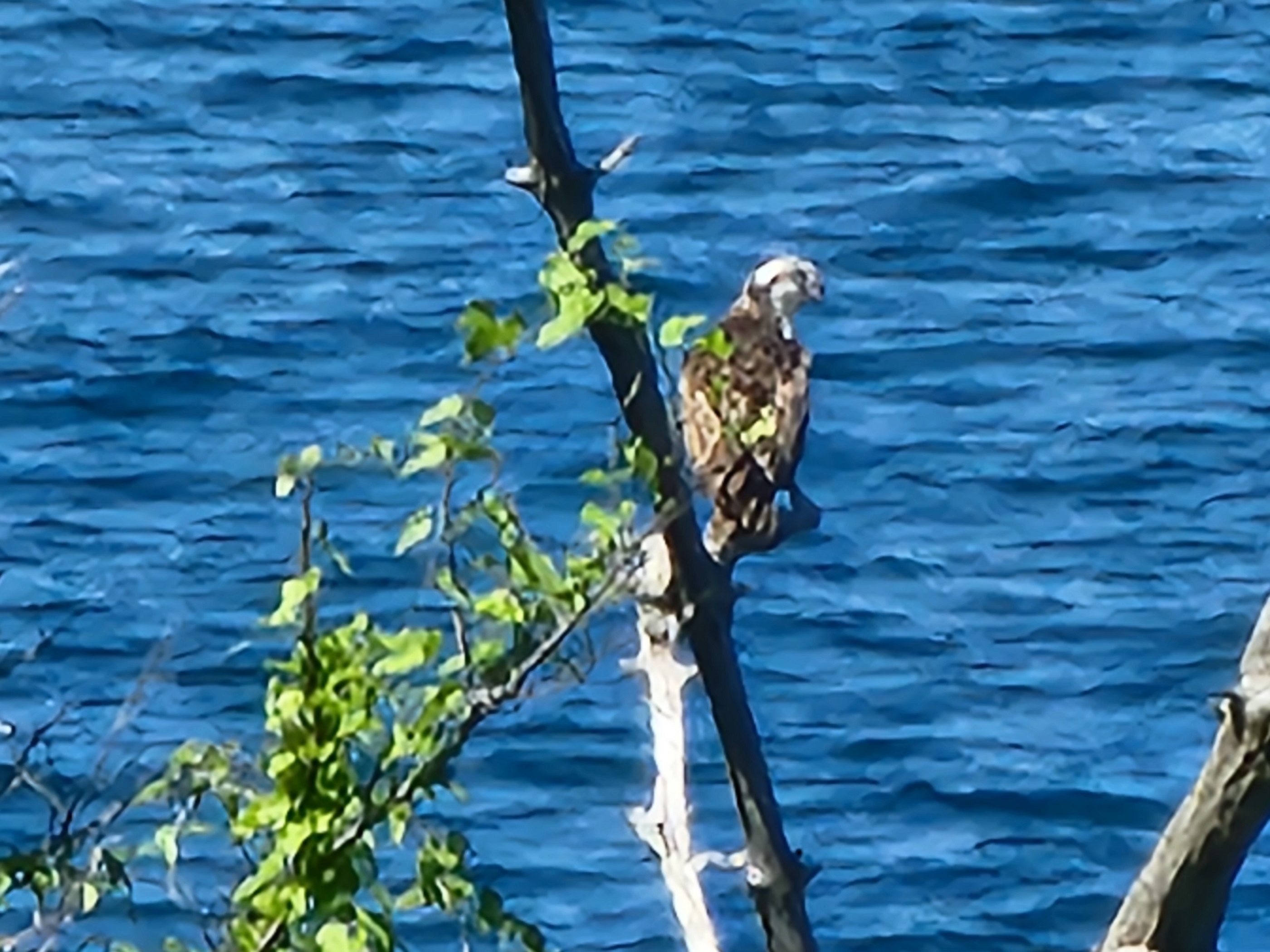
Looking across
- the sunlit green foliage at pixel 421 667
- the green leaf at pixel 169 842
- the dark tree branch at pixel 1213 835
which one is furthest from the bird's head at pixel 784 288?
the dark tree branch at pixel 1213 835

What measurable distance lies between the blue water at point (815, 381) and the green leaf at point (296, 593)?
5.70m

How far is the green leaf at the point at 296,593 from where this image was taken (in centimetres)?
354

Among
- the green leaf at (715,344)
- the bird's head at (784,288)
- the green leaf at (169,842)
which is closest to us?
the green leaf at (715,344)

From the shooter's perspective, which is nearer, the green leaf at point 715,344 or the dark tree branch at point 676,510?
the dark tree branch at point 676,510

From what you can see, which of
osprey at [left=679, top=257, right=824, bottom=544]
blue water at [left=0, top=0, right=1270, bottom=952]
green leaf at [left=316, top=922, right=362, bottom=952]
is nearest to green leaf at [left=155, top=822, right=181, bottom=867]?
green leaf at [left=316, top=922, right=362, bottom=952]

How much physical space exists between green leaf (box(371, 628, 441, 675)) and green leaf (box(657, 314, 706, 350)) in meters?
0.35

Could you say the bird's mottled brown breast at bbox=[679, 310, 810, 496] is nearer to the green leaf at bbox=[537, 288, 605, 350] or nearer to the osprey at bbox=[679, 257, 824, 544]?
the osprey at bbox=[679, 257, 824, 544]

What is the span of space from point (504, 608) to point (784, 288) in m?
4.62

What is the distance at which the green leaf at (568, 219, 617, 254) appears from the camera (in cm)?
330

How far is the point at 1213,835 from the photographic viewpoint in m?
3.32

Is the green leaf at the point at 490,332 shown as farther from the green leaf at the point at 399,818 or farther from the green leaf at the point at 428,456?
the green leaf at the point at 399,818

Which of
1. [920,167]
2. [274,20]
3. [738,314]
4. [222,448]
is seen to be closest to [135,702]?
[738,314]

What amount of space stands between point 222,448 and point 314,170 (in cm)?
203

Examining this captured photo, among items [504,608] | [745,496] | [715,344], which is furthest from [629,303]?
[745,496]
